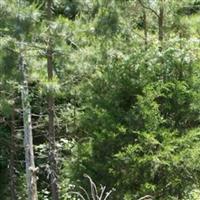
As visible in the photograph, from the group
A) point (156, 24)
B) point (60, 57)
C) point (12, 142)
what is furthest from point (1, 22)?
point (12, 142)

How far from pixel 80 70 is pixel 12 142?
4032 millimetres

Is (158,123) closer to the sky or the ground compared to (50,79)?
closer to the ground

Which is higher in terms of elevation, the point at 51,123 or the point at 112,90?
the point at 112,90

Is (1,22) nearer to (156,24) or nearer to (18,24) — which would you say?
(18,24)

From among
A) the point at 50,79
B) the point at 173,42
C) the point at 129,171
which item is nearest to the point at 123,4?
the point at 173,42

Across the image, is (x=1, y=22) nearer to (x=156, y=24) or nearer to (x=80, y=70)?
(x=80, y=70)

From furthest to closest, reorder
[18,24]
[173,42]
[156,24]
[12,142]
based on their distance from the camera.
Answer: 1. [12,142]
2. [156,24]
3. [173,42]
4. [18,24]

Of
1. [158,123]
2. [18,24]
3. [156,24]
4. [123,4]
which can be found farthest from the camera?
[156,24]

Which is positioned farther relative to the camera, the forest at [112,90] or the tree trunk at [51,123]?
the tree trunk at [51,123]

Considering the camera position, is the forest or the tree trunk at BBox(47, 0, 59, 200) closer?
the forest

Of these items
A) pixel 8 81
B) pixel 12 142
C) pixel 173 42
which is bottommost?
pixel 12 142

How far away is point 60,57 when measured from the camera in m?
7.77

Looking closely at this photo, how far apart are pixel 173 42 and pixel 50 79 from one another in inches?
72.8

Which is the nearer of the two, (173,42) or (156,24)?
(173,42)
